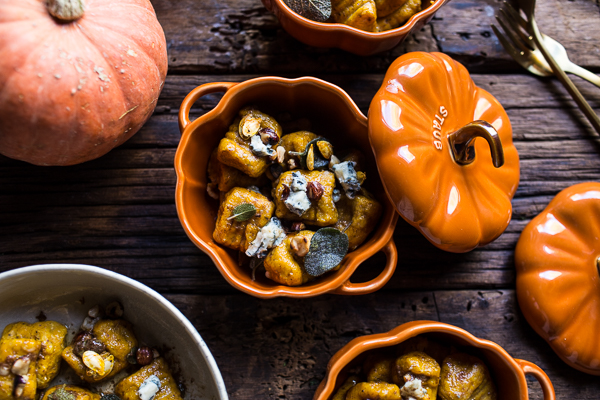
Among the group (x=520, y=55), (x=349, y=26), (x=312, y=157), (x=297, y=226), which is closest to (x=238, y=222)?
(x=297, y=226)

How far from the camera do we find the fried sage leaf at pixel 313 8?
1124 mm

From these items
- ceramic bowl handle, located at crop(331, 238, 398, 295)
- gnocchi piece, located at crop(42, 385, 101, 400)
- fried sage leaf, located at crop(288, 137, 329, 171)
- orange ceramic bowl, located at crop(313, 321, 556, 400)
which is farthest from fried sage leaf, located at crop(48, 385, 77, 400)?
fried sage leaf, located at crop(288, 137, 329, 171)

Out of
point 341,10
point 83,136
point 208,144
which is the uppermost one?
point 341,10

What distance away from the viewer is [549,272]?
3.99 ft

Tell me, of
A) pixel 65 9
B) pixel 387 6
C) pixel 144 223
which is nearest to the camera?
pixel 65 9

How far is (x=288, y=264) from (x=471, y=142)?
58 cm

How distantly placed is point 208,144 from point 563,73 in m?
1.16

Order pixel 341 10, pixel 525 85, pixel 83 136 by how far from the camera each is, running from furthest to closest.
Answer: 1. pixel 525 85
2. pixel 341 10
3. pixel 83 136

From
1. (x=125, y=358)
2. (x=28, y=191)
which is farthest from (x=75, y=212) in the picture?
(x=125, y=358)

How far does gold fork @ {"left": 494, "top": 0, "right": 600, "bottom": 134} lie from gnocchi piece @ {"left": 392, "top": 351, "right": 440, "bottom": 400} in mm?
943

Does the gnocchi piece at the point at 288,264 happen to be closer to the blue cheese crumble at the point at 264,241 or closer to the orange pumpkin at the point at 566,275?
the blue cheese crumble at the point at 264,241

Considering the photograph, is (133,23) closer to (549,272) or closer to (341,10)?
(341,10)

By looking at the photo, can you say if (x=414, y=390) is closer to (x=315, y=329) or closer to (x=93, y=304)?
Answer: (x=315, y=329)

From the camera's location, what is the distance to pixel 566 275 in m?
1.21
